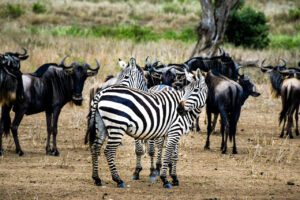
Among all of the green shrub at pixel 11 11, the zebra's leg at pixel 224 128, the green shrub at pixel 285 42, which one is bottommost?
the green shrub at pixel 285 42

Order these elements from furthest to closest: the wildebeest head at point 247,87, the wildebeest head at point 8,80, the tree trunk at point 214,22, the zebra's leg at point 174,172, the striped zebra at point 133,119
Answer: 1. the tree trunk at point 214,22
2. the wildebeest head at point 247,87
3. the wildebeest head at point 8,80
4. the zebra's leg at point 174,172
5. the striped zebra at point 133,119

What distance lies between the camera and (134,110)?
38.8 feet

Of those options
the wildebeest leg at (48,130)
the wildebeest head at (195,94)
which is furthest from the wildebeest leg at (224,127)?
the wildebeest head at (195,94)

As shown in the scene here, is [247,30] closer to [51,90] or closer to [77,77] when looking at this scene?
[77,77]

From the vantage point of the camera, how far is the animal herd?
1183cm

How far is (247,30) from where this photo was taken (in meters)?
42.2

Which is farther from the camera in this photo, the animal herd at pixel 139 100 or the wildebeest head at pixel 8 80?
the wildebeest head at pixel 8 80

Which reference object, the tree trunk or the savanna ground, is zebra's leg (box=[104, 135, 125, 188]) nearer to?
the savanna ground

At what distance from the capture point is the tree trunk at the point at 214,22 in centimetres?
3356

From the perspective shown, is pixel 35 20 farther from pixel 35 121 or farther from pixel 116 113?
pixel 116 113

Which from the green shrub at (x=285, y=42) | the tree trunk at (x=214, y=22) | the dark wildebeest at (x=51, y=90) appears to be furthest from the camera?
the green shrub at (x=285, y=42)

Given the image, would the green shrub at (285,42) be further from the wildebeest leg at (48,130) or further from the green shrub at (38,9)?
the wildebeest leg at (48,130)

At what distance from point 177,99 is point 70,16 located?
4169 cm

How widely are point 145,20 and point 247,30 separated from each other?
14.4m
